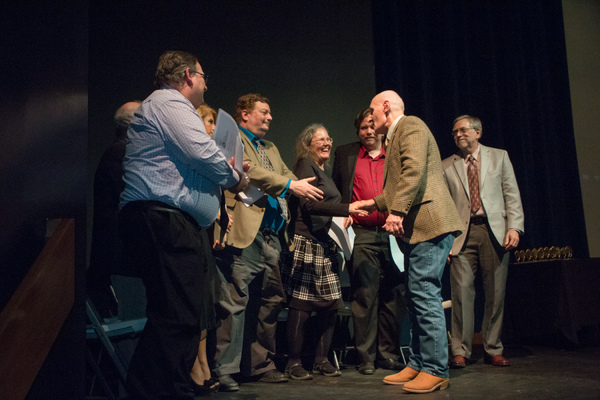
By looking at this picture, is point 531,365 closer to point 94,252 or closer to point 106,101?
point 94,252

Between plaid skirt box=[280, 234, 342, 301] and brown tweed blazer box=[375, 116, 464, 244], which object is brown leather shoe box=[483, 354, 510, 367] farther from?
brown tweed blazer box=[375, 116, 464, 244]

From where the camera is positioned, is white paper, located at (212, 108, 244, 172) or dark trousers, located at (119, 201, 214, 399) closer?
dark trousers, located at (119, 201, 214, 399)


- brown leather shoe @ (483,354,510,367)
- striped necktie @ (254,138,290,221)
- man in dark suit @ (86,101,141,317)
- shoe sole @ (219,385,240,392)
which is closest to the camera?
man in dark suit @ (86,101,141,317)

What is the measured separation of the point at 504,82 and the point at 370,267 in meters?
2.80

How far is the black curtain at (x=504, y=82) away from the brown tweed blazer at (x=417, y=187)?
2001 millimetres

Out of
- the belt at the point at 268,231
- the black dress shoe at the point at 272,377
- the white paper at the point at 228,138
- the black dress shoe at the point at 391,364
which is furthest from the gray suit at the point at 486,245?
the white paper at the point at 228,138

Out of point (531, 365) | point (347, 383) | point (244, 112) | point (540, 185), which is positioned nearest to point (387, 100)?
point (244, 112)

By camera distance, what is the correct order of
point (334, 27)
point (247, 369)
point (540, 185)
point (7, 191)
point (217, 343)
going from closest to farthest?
point (7, 191)
point (217, 343)
point (247, 369)
point (334, 27)
point (540, 185)

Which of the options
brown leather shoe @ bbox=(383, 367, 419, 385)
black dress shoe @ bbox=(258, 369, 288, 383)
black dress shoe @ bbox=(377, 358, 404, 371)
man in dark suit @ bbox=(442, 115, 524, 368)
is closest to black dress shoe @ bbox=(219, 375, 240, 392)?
Result: black dress shoe @ bbox=(258, 369, 288, 383)

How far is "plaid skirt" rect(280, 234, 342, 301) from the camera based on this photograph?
3.26 metres

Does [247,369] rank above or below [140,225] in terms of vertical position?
below

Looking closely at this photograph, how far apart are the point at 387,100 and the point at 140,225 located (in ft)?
5.27

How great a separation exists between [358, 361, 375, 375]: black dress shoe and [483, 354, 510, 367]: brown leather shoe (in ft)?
2.61

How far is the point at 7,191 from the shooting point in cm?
141
